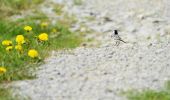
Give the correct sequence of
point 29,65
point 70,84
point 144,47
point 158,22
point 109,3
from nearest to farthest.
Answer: point 70,84 → point 29,65 → point 144,47 → point 158,22 → point 109,3

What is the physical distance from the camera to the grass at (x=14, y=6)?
58.6 feet

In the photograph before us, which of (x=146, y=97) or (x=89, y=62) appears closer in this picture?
(x=146, y=97)

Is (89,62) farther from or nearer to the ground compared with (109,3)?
nearer to the ground

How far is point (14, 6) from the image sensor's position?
18.4m

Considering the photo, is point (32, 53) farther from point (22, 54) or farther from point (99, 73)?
point (99, 73)

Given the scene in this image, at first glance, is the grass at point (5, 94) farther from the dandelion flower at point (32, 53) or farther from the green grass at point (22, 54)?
the dandelion flower at point (32, 53)

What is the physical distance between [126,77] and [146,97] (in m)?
0.78

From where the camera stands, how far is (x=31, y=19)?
1750 centimetres

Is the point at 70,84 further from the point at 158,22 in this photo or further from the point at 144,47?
the point at 158,22

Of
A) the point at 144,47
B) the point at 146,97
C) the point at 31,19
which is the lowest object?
the point at 146,97

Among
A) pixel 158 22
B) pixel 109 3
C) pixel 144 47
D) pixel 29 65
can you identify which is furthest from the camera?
pixel 109 3

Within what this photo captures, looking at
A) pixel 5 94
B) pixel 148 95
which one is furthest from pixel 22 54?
pixel 148 95

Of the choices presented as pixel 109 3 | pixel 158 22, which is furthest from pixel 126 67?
pixel 109 3

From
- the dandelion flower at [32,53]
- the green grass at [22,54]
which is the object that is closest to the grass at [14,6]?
the green grass at [22,54]
